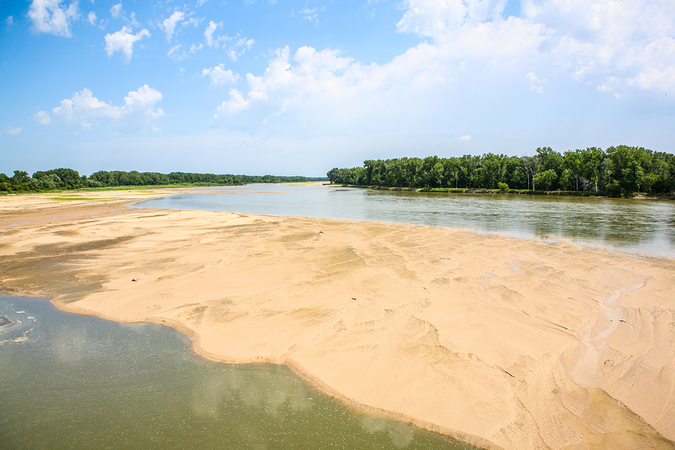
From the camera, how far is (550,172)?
7762 centimetres

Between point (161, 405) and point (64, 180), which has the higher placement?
point (64, 180)

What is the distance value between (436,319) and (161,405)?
5.78 metres

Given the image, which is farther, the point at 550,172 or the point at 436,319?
the point at 550,172

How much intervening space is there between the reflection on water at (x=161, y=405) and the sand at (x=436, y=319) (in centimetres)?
41

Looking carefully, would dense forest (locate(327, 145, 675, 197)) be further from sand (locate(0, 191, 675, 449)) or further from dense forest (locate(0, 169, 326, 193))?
dense forest (locate(0, 169, 326, 193))

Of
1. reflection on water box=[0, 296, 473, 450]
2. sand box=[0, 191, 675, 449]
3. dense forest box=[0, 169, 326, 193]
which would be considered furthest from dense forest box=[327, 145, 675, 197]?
dense forest box=[0, 169, 326, 193]

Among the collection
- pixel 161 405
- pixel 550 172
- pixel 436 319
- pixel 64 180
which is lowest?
pixel 161 405

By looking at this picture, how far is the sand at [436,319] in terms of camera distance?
4922 millimetres

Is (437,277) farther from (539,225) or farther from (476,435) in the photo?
(539,225)

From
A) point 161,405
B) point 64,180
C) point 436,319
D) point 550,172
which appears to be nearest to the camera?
point 161,405

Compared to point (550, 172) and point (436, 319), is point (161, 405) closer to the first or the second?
point (436, 319)

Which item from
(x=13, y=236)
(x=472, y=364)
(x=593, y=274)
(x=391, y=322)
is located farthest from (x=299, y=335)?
(x=13, y=236)

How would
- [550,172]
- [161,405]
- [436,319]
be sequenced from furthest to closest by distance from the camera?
[550,172] → [436,319] → [161,405]

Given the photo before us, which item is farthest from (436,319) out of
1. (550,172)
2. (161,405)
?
(550,172)
